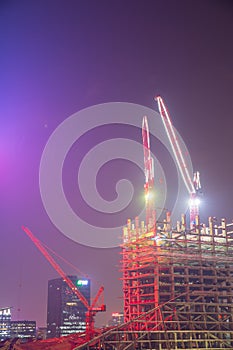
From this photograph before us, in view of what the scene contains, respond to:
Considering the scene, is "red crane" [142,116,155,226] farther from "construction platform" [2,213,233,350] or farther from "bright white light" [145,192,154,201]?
"construction platform" [2,213,233,350]

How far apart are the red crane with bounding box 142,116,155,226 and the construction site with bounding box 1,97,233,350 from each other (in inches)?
8.6

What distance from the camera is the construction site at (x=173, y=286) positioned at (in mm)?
71750

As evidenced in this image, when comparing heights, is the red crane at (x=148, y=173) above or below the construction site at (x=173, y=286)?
above

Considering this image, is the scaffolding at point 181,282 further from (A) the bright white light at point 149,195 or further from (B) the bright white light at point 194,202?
(B) the bright white light at point 194,202

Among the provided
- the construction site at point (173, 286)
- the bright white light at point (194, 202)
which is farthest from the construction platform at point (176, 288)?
the bright white light at point (194, 202)

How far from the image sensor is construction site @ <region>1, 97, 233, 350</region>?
71750 millimetres

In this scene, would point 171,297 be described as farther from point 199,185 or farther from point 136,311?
point 199,185

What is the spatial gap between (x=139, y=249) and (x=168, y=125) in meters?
28.8

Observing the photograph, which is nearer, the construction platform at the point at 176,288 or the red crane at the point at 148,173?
the construction platform at the point at 176,288

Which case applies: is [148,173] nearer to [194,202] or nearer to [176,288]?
[194,202]

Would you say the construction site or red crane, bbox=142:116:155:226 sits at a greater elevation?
red crane, bbox=142:116:155:226

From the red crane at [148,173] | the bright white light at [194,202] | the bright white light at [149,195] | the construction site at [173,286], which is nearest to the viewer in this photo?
the construction site at [173,286]

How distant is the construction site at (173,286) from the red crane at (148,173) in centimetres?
22

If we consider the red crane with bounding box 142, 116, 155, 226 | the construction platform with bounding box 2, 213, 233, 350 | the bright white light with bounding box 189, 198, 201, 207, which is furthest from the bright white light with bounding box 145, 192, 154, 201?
the bright white light with bounding box 189, 198, 201, 207
